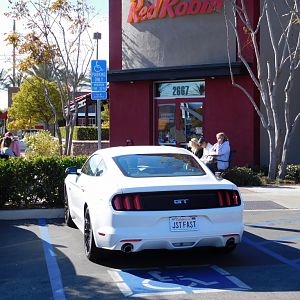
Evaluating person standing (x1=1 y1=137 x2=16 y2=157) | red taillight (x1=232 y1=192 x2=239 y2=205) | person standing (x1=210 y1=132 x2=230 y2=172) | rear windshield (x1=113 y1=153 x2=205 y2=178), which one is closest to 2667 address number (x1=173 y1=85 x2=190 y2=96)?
person standing (x1=210 y1=132 x2=230 y2=172)

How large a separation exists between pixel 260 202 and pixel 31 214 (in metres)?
4.99

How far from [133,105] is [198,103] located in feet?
8.15

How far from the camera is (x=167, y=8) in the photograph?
18.7 metres

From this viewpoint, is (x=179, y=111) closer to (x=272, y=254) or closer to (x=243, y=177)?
(x=243, y=177)

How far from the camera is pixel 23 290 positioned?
228 inches

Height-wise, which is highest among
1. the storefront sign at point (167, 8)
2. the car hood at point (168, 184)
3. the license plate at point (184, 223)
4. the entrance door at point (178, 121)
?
the storefront sign at point (167, 8)

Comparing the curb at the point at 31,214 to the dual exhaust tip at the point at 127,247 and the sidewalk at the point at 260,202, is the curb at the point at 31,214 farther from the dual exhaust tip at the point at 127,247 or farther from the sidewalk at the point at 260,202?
the dual exhaust tip at the point at 127,247

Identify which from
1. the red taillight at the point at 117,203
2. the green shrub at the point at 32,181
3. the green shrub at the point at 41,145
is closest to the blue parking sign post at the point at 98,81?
the green shrub at the point at 32,181

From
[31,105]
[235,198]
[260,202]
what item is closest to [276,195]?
[260,202]

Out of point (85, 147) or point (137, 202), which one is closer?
point (137, 202)

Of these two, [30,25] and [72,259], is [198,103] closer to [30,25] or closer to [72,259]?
[30,25]

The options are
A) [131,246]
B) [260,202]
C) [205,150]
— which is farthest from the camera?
[205,150]

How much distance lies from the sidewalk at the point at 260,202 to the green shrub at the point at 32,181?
0.39 m

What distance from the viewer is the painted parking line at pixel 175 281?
5731 millimetres
